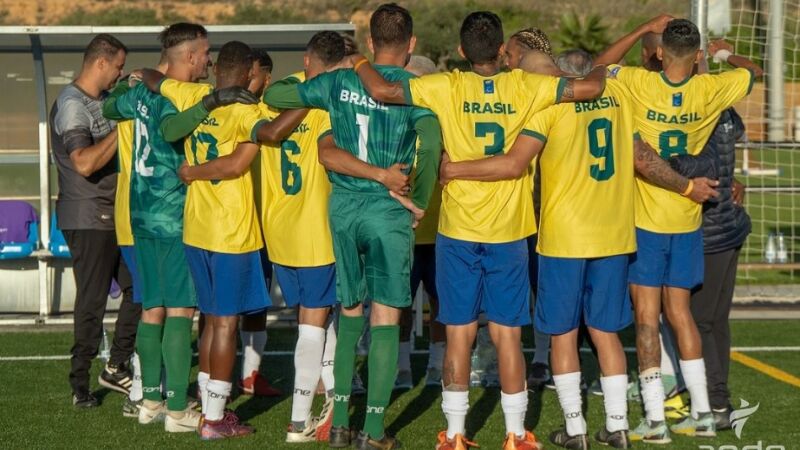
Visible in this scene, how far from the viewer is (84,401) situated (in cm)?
832

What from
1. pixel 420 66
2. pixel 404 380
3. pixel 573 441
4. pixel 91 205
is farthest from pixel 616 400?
pixel 91 205

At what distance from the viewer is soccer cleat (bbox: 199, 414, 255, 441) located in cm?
732

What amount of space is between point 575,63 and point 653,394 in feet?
7.55

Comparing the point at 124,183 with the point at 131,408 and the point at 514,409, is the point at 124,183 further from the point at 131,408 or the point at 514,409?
the point at 514,409

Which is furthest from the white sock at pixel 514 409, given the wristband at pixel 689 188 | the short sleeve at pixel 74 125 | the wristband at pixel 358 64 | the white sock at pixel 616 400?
the short sleeve at pixel 74 125

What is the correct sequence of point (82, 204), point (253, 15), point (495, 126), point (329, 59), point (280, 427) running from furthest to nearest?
1. point (253, 15)
2. point (82, 204)
3. point (280, 427)
4. point (329, 59)
5. point (495, 126)

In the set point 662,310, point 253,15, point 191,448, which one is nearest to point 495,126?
point 662,310

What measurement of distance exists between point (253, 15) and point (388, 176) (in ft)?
142

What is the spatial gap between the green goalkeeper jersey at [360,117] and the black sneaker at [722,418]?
2481mm

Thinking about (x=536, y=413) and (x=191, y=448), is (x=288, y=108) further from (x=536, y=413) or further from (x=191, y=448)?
(x=536, y=413)

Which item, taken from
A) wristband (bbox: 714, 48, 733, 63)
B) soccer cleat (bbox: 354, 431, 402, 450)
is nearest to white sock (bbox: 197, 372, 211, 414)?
soccer cleat (bbox: 354, 431, 402, 450)

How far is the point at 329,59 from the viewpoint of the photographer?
712 centimetres

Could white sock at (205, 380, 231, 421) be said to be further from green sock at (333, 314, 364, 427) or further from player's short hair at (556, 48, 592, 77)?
player's short hair at (556, 48, 592, 77)

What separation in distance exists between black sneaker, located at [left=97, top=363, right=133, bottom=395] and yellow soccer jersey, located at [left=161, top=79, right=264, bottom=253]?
1771mm
